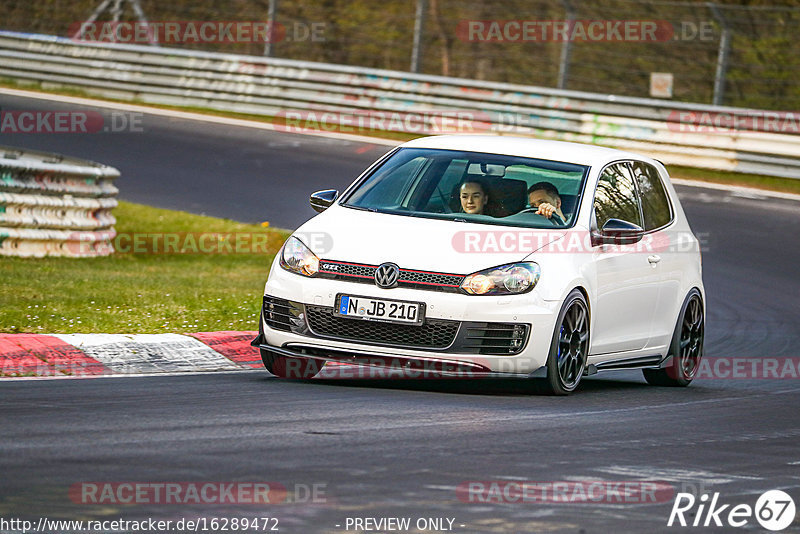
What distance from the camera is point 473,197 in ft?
31.8

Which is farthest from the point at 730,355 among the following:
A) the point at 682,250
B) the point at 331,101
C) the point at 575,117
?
the point at 331,101

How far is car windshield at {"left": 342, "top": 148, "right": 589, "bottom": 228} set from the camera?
31.4 feet

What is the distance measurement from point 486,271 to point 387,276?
1.84 ft

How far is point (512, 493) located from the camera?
5.99 metres

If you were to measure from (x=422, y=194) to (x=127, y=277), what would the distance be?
16.3ft

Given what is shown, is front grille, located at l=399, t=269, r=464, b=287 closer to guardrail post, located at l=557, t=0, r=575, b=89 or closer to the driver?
the driver

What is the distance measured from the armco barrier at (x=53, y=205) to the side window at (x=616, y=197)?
672 cm

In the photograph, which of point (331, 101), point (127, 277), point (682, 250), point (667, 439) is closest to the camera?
point (667, 439)

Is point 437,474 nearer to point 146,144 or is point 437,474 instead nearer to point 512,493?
point 512,493

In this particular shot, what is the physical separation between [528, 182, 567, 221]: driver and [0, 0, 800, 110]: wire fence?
47.2 feet

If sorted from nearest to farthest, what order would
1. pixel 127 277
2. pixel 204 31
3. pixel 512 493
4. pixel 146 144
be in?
pixel 512 493 < pixel 127 277 < pixel 146 144 < pixel 204 31

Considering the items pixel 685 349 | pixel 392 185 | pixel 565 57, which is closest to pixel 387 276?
pixel 392 185

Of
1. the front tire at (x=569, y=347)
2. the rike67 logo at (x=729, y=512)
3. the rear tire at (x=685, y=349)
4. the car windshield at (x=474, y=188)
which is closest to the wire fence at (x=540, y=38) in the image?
the rear tire at (x=685, y=349)

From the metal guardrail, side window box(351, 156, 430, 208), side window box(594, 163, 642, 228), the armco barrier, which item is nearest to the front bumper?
side window box(351, 156, 430, 208)
